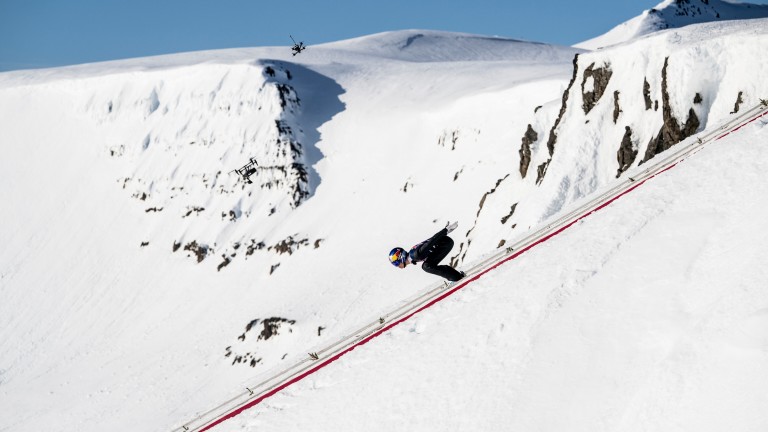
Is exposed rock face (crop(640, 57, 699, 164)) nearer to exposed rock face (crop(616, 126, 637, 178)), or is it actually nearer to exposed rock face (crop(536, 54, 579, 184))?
exposed rock face (crop(616, 126, 637, 178))

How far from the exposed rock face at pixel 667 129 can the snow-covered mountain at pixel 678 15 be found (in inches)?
3945

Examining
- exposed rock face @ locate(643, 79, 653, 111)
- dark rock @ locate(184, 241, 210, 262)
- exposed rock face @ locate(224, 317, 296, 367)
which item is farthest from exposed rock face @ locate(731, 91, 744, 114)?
dark rock @ locate(184, 241, 210, 262)

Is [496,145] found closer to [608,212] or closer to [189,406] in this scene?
[189,406]

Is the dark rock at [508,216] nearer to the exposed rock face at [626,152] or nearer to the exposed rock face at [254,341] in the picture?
the exposed rock face at [626,152]

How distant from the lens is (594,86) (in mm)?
27703

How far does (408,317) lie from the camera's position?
10.8 metres

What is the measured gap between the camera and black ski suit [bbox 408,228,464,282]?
1147 centimetres

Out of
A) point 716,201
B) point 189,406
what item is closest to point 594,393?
point 716,201

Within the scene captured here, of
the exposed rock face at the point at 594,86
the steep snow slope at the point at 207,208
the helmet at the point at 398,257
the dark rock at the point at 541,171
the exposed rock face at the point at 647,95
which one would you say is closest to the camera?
the helmet at the point at 398,257

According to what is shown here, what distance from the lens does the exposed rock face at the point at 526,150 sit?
1239 inches

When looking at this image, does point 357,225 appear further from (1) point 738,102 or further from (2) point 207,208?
(1) point 738,102

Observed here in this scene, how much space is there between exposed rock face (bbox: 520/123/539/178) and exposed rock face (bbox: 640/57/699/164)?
28.6ft

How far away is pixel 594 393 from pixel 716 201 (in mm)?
4476

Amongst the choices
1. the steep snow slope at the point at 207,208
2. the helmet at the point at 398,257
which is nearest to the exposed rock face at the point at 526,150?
the steep snow slope at the point at 207,208
